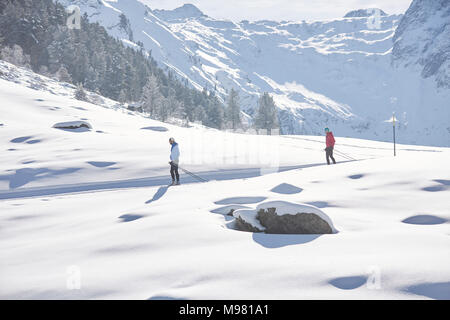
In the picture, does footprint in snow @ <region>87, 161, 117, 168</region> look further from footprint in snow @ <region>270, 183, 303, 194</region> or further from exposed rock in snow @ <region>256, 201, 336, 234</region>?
exposed rock in snow @ <region>256, 201, 336, 234</region>

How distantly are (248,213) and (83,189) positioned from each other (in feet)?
26.5

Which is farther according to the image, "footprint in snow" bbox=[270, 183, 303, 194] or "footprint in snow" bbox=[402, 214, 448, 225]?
"footprint in snow" bbox=[270, 183, 303, 194]

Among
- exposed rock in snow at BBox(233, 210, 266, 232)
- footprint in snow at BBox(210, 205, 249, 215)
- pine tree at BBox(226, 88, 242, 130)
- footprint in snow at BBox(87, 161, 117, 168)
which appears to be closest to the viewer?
exposed rock in snow at BBox(233, 210, 266, 232)

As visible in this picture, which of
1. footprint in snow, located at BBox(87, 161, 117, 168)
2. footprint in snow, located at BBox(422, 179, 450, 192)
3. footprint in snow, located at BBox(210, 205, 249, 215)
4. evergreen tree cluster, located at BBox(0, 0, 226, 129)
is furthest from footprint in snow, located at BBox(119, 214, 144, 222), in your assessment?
evergreen tree cluster, located at BBox(0, 0, 226, 129)

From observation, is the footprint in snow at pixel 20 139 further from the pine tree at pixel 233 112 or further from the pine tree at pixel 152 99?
the pine tree at pixel 233 112

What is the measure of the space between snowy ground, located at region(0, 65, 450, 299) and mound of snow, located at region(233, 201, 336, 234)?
10.5 inches

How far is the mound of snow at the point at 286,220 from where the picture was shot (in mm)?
5988

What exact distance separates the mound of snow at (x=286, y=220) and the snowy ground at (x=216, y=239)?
0.27 meters

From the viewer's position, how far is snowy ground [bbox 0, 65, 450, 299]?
13.4 feet

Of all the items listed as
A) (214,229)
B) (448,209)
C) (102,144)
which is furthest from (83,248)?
(102,144)

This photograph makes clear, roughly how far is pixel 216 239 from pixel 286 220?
4.01ft

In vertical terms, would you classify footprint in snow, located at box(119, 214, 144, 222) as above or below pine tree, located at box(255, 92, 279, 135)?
below

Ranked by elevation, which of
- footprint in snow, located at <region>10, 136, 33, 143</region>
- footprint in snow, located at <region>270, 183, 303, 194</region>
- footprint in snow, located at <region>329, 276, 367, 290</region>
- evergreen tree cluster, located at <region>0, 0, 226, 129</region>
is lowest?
footprint in snow, located at <region>329, 276, 367, 290</region>
